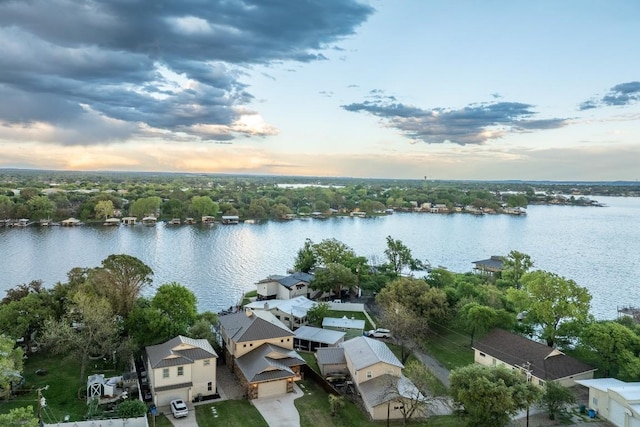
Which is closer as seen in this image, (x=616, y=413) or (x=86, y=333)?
(x=616, y=413)

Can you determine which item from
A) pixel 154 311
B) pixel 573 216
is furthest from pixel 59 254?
pixel 573 216

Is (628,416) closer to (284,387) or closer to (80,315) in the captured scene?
(284,387)

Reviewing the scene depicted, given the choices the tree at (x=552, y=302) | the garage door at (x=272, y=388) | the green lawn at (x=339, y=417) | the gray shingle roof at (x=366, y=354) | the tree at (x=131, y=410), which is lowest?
the green lawn at (x=339, y=417)

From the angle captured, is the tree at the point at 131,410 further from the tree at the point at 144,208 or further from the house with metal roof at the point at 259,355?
the tree at the point at 144,208

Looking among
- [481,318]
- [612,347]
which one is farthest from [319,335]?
[612,347]

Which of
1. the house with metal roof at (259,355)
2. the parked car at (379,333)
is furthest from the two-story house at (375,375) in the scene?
the parked car at (379,333)

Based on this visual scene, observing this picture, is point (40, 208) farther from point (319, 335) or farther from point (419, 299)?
point (419, 299)
